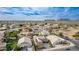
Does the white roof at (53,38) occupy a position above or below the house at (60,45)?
above

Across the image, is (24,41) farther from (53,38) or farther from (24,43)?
(53,38)

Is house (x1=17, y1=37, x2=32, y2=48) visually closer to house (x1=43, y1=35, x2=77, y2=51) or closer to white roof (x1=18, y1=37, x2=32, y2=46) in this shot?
white roof (x1=18, y1=37, x2=32, y2=46)

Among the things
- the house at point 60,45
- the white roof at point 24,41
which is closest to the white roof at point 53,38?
the house at point 60,45

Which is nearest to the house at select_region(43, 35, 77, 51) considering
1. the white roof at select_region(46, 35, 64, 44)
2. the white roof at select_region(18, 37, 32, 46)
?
the white roof at select_region(46, 35, 64, 44)

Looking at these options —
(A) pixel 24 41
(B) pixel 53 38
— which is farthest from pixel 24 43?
(B) pixel 53 38

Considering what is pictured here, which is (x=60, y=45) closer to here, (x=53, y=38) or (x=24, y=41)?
(x=53, y=38)

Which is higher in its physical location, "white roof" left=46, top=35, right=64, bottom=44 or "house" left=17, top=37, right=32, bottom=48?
"white roof" left=46, top=35, right=64, bottom=44

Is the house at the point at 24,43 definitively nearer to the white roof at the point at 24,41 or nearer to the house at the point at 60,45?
the white roof at the point at 24,41

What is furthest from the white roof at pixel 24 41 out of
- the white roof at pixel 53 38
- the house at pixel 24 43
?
the white roof at pixel 53 38

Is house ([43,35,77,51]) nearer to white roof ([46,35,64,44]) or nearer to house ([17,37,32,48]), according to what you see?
white roof ([46,35,64,44])

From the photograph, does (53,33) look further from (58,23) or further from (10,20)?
(10,20)
